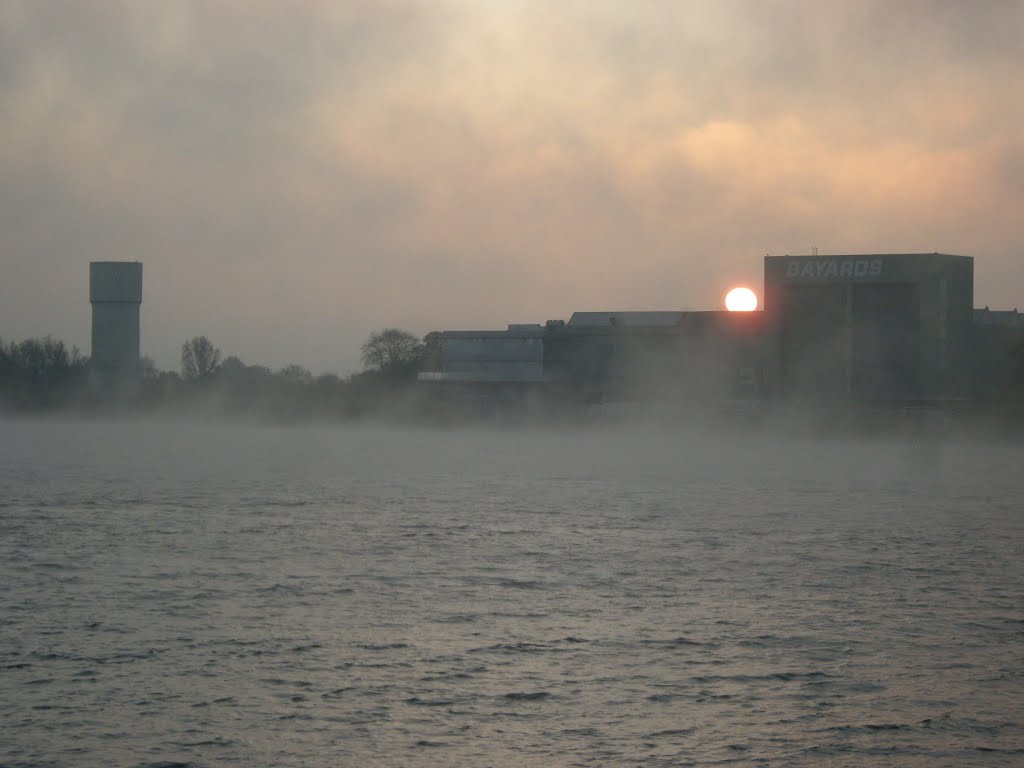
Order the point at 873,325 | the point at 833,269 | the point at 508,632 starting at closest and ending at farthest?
the point at 508,632 < the point at 873,325 < the point at 833,269

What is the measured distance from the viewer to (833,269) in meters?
119

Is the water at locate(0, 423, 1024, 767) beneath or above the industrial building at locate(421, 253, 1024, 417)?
beneath

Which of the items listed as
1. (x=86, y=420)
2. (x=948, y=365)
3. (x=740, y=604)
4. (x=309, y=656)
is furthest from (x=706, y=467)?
(x=86, y=420)

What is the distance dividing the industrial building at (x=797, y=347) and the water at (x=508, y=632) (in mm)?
66020

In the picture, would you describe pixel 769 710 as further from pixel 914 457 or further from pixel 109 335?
pixel 109 335

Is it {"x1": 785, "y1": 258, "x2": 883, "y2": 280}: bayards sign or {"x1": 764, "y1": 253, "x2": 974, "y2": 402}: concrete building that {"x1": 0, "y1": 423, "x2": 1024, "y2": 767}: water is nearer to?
{"x1": 764, "y1": 253, "x2": 974, "y2": 402}: concrete building

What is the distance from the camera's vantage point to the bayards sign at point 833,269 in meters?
117

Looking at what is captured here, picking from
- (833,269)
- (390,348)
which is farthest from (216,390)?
(833,269)

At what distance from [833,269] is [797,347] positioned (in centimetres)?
748

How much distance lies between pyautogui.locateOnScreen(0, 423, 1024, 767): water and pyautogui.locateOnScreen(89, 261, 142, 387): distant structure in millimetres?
116202

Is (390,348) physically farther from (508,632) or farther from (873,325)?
(508,632)

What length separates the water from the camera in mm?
16516

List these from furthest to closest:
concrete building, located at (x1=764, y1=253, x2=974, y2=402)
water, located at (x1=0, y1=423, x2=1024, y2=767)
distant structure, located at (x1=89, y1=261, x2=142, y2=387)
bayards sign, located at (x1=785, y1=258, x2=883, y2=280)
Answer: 1. distant structure, located at (x1=89, y1=261, x2=142, y2=387)
2. bayards sign, located at (x1=785, y1=258, x2=883, y2=280)
3. concrete building, located at (x1=764, y1=253, x2=974, y2=402)
4. water, located at (x1=0, y1=423, x2=1024, y2=767)

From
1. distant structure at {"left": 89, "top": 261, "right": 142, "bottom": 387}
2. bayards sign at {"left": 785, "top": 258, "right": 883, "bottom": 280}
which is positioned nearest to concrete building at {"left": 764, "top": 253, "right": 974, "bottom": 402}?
bayards sign at {"left": 785, "top": 258, "right": 883, "bottom": 280}
